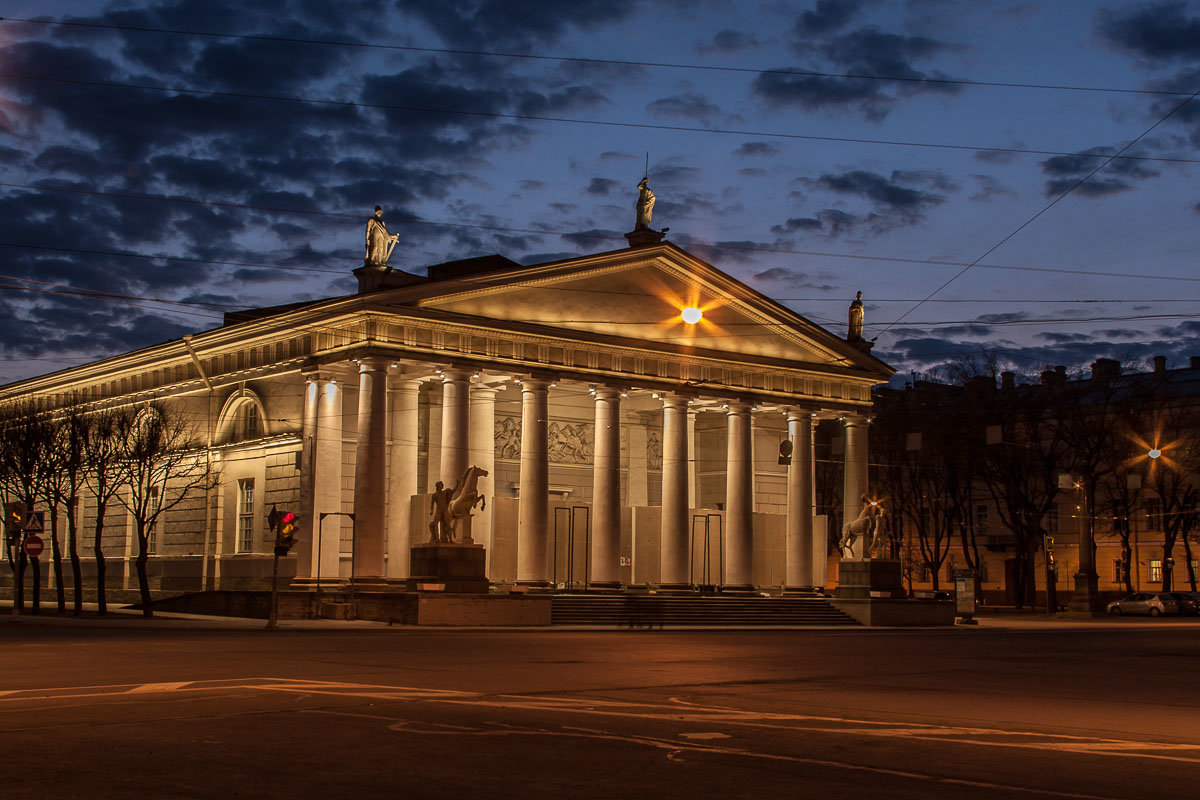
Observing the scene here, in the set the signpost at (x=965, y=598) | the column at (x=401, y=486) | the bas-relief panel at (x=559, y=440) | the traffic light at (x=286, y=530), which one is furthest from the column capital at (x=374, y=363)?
the signpost at (x=965, y=598)

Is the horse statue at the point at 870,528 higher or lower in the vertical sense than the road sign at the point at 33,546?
higher

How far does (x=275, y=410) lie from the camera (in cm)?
5238

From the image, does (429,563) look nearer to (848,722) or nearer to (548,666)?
(548,666)

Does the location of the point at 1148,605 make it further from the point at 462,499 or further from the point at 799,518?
the point at 462,499

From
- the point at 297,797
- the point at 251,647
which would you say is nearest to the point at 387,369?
the point at 251,647

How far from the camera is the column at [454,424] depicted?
48.6 metres

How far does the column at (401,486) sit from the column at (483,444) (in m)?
2.56

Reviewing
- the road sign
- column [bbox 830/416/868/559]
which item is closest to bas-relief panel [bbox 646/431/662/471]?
column [bbox 830/416/868/559]

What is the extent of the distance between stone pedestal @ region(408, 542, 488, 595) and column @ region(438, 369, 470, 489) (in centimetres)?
342

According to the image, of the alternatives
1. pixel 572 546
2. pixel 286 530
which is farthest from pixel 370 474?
pixel 572 546

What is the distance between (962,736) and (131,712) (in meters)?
9.02

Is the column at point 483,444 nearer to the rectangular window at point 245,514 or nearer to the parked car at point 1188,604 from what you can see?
the rectangular window at point 245,514

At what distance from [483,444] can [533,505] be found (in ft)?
11.1

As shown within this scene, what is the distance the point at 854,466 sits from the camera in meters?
62.1
